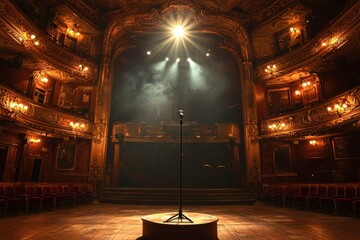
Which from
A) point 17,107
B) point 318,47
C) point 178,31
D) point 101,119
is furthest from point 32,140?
point 318,47

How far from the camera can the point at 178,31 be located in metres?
16.7

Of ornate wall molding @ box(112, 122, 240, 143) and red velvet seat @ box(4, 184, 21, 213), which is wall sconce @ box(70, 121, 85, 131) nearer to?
ornate wall molding @ box(112, 122, 240, 143)

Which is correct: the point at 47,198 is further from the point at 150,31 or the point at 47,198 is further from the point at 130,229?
the point at 150,31

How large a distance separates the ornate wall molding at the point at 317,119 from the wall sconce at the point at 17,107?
1266cm

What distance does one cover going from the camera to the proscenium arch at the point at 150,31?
1397cm

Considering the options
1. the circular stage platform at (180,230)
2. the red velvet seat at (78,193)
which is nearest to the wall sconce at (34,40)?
the red velvet seat at (78,193)

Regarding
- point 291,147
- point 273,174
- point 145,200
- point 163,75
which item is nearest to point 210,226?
point 145,200

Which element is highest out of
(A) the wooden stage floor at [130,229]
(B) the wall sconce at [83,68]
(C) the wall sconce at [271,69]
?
(C) the wall sconce at [271,69]

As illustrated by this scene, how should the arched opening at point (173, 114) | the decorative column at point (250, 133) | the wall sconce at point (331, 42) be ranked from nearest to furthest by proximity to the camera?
the wall sconce at point (331, 42) → the decorative column at point (250, 133) → the arched opening at point (173, 114)

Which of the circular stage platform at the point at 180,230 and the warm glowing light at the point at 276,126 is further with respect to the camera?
the warm glowing light at the point at 276,126

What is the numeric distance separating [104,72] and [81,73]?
4.83ft

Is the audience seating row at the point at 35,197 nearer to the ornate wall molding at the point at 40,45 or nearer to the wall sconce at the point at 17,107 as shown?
the wall sconce at the point at 17,107

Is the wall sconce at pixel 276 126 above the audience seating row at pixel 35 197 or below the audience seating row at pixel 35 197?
above

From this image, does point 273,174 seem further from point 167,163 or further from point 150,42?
point 150,42
